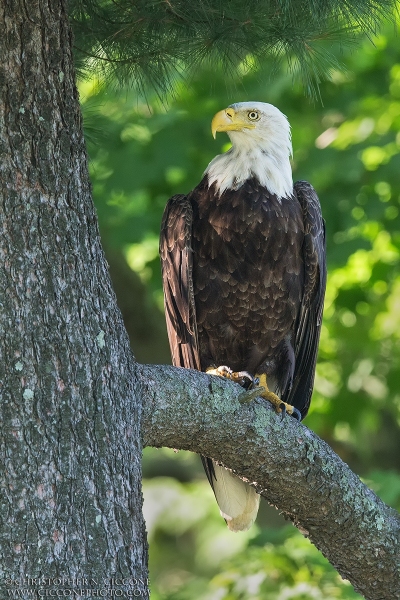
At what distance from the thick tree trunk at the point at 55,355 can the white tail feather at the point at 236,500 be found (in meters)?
1.72

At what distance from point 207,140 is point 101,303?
12.1 ft

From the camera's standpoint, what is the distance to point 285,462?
2779mm

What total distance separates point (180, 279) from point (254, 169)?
0.60 metres

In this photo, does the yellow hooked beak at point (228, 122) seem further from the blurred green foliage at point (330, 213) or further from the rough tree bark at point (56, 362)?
the rough tree bark at point (56, 362)

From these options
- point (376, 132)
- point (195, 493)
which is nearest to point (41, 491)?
point (376, 132)

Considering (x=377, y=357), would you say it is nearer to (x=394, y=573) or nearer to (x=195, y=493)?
(x=195, y=493)

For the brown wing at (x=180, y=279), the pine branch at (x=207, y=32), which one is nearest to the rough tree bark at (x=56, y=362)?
the pine branch at (x=207, y=32)

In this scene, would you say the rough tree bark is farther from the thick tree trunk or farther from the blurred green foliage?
the blurred green foliage

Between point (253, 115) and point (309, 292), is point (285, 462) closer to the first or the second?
point (309, 292)

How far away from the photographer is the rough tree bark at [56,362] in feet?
6.32

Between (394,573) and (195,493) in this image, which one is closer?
(394,573)

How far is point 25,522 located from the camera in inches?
74.8

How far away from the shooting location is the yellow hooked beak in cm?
385

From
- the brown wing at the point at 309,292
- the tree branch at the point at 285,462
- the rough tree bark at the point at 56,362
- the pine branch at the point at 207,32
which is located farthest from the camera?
the brown wing at the point at 309,292
